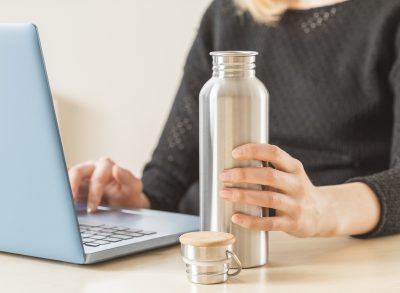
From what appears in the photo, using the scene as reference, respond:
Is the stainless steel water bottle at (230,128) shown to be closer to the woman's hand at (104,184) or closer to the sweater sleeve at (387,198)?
the sweater sleeve at (387,198)

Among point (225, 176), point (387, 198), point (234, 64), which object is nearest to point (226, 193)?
point (225, 176)

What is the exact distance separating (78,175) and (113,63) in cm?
168

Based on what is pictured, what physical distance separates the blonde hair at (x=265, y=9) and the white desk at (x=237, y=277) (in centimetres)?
72

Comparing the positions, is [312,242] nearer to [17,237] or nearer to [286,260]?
[286,260]

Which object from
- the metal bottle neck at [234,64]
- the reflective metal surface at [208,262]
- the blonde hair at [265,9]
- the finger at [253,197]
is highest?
the blonde hair at [265,9]

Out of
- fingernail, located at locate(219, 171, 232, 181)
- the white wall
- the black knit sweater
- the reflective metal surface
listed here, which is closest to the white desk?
the reflective metal surface

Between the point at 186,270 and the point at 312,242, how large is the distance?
0.25 m

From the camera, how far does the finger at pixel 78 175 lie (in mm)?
1271

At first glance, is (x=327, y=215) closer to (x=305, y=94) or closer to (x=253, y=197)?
(x=253, y=197)

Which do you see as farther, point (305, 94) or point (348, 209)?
point (305, 94)

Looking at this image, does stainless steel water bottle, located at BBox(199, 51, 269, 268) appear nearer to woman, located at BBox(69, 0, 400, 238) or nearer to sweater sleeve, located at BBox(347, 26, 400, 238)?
sweater sleeve, located at BBox(347, 26, 400, 238)

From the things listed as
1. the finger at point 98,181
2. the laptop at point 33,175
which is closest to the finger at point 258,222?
the laptop at point 33,175

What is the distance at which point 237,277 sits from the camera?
33.9 inches

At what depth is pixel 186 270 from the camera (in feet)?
2.82
